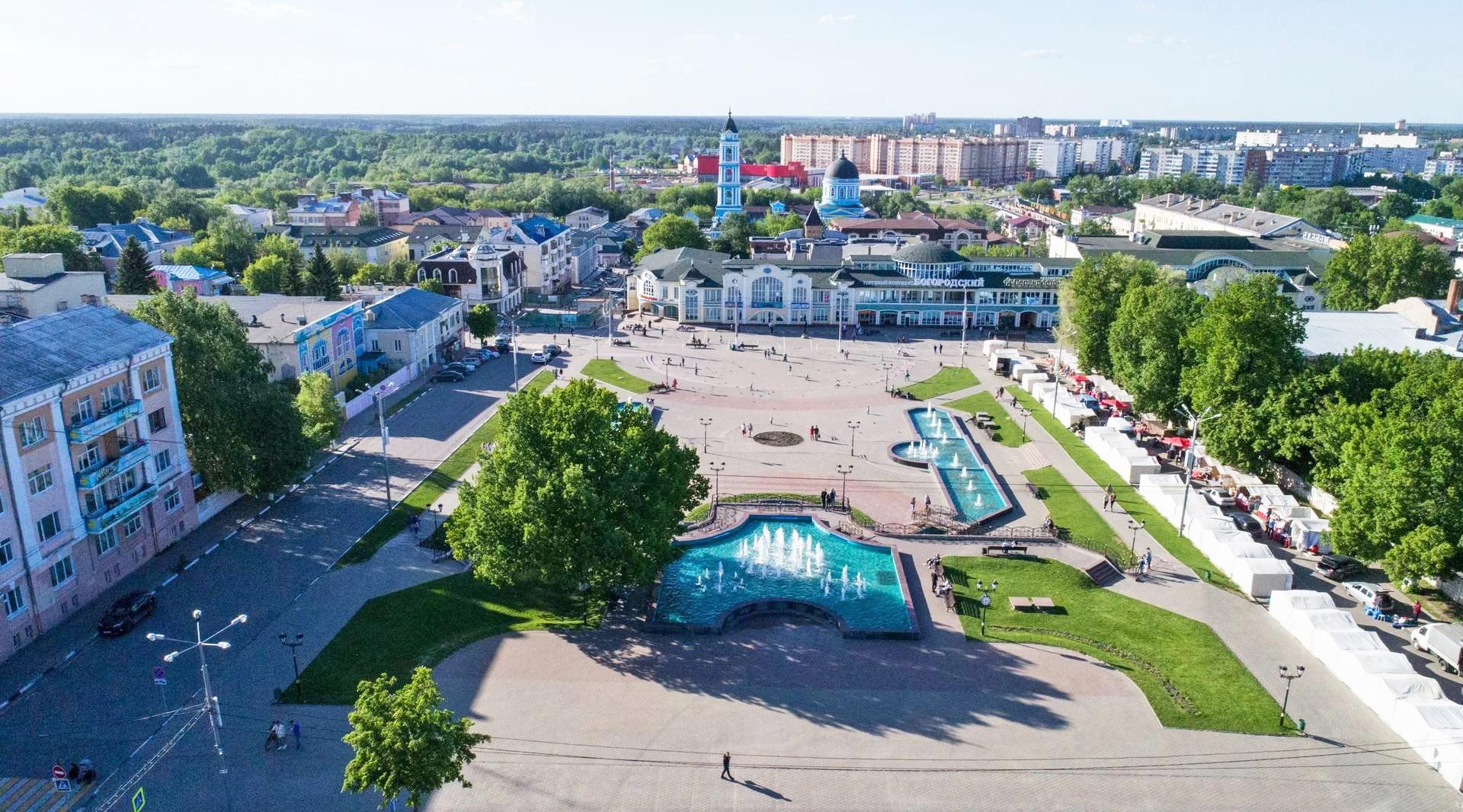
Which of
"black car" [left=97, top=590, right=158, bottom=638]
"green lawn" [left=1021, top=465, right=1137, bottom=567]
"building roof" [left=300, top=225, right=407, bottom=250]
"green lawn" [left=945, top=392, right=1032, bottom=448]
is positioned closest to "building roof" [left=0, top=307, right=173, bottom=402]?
"black car" [left=97, top=590, right=158, bottom=638]

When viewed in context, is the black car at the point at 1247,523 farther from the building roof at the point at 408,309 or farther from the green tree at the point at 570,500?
the building roof at the point at 408,309

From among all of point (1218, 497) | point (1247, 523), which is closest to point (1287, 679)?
point (1247, 523)

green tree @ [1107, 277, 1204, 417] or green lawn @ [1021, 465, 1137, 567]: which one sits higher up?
green tree @ [1107, 277, 1204, 417]

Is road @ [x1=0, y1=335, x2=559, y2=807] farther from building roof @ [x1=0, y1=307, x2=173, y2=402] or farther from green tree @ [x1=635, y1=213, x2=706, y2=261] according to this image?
A: green tree @ [x1=635, y1=213, x2=706, y2=261]

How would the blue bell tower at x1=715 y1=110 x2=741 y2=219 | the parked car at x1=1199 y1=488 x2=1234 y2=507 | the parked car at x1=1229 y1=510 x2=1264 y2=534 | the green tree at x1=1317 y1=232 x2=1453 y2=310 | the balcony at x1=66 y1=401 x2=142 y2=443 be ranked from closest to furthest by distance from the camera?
the balcony at x1=66 y1=401 x2=142 y2=443
the parked car at x1=1229 y1=510 x2=1264 y2=534
the parked car at x1=1199 y1=488 x2=1234 y2=507
the green tree at x1=1317 y1=232 x2=1453 y2=310
the blue bell tower at x1=715 y1=110 x2=741 y2=219

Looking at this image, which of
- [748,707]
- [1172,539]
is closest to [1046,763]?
[748,707]
